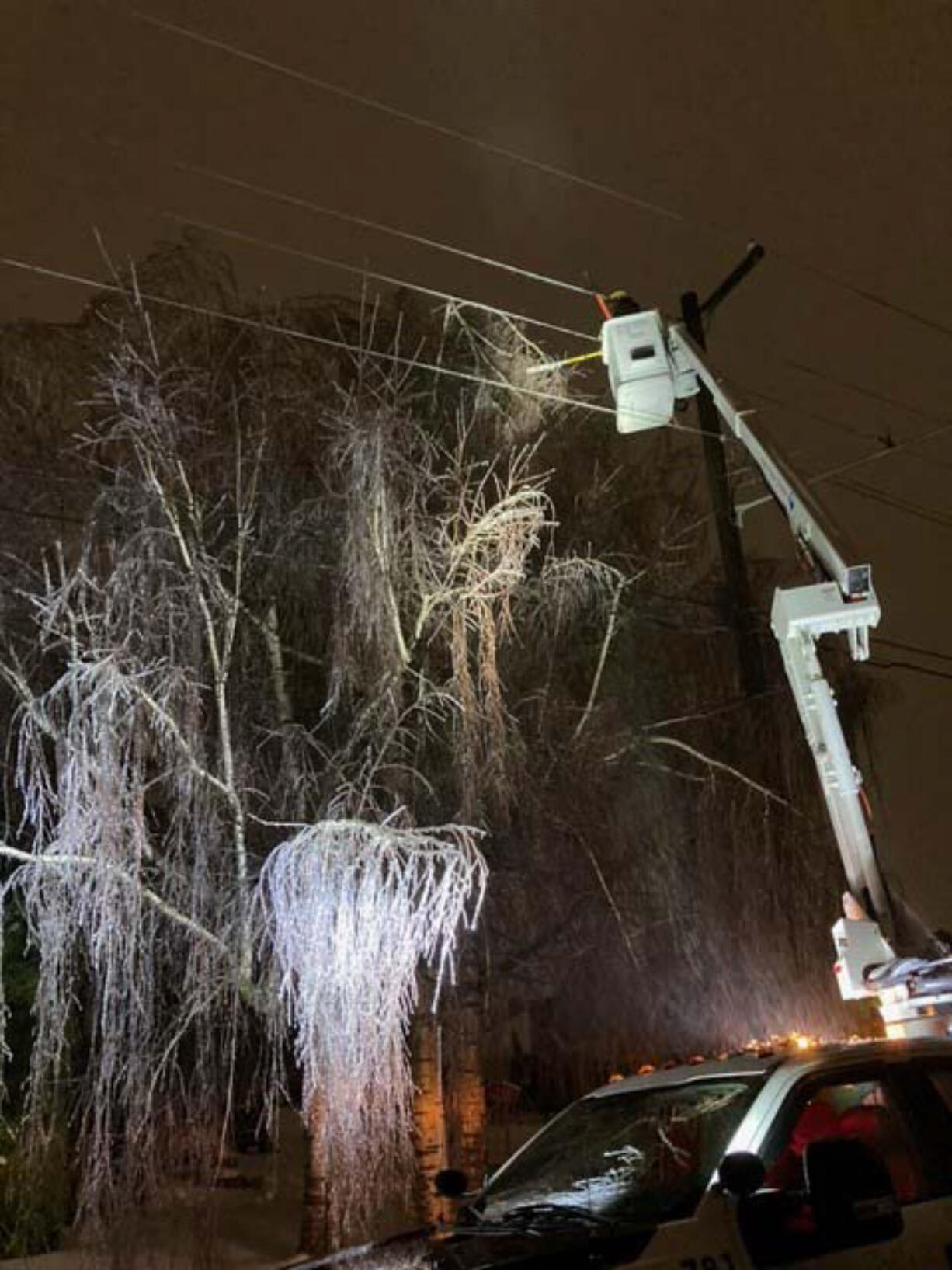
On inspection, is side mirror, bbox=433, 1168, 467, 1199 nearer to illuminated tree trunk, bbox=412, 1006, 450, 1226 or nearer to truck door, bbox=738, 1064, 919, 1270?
truck door, bbox=738, 1064, 919, 1270

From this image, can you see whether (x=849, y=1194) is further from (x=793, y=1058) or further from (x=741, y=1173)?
(x=793, y=1058)

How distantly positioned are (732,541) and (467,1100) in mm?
5840

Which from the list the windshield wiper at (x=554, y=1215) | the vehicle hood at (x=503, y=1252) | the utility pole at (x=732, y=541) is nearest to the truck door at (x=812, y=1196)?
the vehicle hood at (x=503, y=1252)

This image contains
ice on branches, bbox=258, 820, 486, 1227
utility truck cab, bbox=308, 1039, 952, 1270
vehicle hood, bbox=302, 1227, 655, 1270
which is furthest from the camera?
ice on branches, bbox=258, 820, 486, 1227

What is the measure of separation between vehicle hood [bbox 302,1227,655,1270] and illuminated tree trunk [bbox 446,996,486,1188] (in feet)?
20.9

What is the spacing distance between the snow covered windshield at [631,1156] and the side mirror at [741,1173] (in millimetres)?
291

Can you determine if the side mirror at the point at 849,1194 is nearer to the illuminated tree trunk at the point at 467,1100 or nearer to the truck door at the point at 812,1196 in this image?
the truck door at the point at 812,1196

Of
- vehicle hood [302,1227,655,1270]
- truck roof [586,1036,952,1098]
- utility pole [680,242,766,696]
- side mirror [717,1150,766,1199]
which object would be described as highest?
utility pole [680,242,766,696]

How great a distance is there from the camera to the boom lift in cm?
686

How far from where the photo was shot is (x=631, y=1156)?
4.16 metres

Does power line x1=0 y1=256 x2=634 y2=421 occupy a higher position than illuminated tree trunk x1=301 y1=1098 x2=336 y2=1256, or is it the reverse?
power line x1=0 y1=256 x2=634 y2=421

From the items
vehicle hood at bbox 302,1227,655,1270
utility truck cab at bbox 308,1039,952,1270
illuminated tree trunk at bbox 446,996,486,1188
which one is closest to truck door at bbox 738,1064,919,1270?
utility truck cab at bbox 308,1039,952,1270

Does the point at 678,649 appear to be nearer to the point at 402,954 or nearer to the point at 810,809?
the point at 810,809

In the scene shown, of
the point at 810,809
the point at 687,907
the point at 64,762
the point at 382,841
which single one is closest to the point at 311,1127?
the point at 382,841
